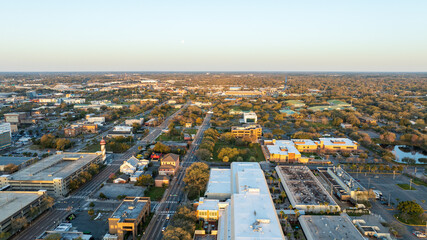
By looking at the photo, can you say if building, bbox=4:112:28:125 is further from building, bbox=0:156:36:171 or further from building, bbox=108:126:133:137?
building, bbox=0:156:36:171

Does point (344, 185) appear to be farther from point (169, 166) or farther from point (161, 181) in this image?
point (169, 166)

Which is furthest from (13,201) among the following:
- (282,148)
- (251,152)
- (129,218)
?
(282,148)

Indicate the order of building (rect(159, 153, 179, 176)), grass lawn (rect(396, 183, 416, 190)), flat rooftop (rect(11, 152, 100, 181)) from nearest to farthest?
flat rooftop (rect(11, 152, 100, 181)), grass lawn (rect(396, 183, 416, 190)), building (rect(159, 153, 179, 176))

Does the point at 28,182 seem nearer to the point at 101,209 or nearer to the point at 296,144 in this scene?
the point at 101,209

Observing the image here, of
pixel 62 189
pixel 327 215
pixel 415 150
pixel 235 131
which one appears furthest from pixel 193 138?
pixel 415 150

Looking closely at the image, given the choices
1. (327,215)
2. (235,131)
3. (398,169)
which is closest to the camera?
(327,215)

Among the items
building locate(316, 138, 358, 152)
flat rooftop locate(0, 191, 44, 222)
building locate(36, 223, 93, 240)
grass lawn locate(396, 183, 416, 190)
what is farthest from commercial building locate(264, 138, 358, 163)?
flat rooftop locate(0, 191, 44, 222)

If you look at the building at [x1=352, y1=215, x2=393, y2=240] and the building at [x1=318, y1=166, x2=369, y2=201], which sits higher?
the building at [x1=318, y1=166, x2=369, y2=201]
